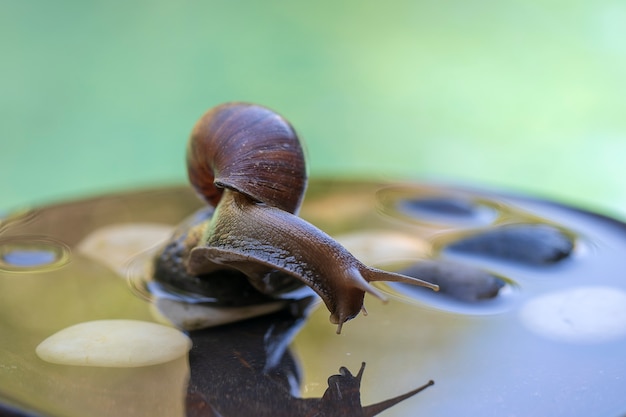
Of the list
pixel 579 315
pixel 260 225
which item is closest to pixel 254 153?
pixel 260 225

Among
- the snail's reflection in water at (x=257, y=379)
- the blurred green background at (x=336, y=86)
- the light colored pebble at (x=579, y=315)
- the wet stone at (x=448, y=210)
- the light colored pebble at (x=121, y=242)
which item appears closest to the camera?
the snail's reflection in water at (x=257, y=379)

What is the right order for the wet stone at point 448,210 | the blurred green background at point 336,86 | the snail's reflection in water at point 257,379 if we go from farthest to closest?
the blurred green background at point 336,86, the wet stone at point 448,210, the snail's reflection in water at point 257,379

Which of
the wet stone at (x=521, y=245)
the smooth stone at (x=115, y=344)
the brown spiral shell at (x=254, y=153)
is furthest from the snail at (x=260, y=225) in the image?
the wet stone at (x=521, y=245)

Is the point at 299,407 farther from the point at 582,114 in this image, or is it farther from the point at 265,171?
the point at 582,114

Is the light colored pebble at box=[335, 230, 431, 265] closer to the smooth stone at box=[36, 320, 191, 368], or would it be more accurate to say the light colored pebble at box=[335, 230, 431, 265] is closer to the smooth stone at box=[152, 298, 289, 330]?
the smooth stone at box=[152, 298, 289, 330]

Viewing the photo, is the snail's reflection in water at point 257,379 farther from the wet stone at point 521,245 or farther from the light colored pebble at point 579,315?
the wet stone at point 521,245

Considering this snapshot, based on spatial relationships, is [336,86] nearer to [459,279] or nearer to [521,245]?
[521,245]
